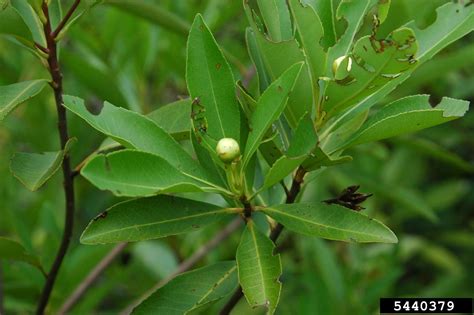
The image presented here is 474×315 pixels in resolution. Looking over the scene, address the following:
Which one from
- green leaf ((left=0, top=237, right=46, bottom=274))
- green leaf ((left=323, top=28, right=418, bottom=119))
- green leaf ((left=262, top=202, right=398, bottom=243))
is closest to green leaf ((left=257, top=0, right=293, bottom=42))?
green leaf ((left=323, top=28, right=418, bottom=119))

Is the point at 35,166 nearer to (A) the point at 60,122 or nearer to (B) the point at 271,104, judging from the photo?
(A) the point at 60,122

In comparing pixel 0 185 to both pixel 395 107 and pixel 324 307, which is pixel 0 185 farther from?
pixel 395 107

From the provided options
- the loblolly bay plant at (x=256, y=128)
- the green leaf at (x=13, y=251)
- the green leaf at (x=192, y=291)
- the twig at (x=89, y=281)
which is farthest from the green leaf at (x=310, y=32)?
the twig at (x=89, y=281)

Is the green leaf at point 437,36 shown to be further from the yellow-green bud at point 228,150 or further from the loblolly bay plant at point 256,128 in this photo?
the yellow-green bud at point 228,150

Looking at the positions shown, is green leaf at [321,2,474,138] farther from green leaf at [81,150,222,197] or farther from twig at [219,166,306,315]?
green leaf at [81,150,222,197]

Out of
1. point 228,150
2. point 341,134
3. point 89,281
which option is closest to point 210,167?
point 228,150

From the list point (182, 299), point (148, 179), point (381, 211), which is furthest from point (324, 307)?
point (148, 179)
